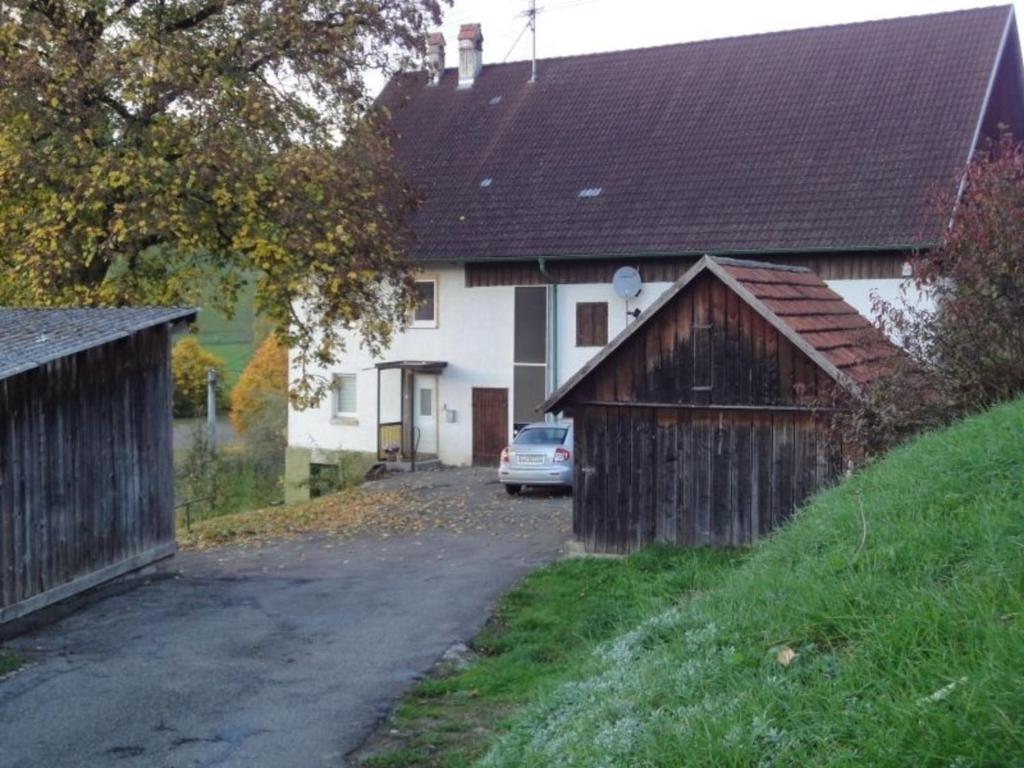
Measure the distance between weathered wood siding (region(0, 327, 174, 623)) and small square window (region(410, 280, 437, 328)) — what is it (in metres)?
16.2

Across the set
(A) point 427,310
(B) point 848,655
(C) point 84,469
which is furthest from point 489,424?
(B) point 848,655

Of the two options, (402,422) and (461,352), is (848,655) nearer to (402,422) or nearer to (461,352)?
(461,352)

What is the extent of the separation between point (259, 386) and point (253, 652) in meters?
35.1

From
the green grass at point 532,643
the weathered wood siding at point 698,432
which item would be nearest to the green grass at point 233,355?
the weathered wood siding at point 698,432

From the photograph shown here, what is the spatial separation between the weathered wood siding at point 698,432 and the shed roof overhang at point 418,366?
49.6 feet

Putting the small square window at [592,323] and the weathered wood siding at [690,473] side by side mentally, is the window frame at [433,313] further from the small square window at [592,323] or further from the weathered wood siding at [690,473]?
the weathered wood siding at [690,473]

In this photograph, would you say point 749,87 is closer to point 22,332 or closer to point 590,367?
point 590,367

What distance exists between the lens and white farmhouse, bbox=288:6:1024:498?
27.4 meters

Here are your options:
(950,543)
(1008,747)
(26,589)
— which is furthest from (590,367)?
(1008,747)

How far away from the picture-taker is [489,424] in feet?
104

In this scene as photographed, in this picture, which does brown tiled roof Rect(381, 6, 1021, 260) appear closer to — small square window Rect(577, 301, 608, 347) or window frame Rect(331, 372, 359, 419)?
small square window Rect(577, 301, 608, 347)

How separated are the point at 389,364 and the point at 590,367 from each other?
15.7 meters

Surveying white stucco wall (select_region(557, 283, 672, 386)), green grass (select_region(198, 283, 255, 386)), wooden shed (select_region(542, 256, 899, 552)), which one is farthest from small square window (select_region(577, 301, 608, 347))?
green grass (select_region(198, 283, 255, 386))

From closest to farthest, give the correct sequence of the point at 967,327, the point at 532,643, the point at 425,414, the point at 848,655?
the point at 848,655
the point at 967,327
the point at 532,643
the point at 425,414
